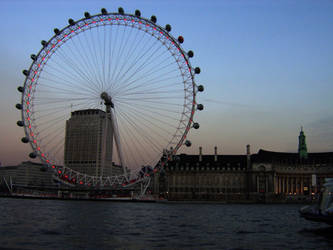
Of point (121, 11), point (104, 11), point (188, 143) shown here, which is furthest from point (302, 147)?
point (104, 11)

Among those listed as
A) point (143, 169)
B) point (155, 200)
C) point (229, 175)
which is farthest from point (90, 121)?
point (229, 175)

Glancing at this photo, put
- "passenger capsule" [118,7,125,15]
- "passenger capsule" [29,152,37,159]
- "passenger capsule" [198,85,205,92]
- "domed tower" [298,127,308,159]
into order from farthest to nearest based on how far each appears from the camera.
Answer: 1. "domed tower" [298,127,308,159]
2. "passenger capsule" [198,85,205,92]
3. "passenger capsule" [29,152,37,159]
4. "passenger capsule" [118,7,125,15]

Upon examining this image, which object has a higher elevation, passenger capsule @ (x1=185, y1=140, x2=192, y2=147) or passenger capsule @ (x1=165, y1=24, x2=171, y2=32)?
passenger capsule @ (x1=165, y1=24, x2=171, y2=32)

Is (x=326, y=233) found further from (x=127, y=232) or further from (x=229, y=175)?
(x=229, y=175)

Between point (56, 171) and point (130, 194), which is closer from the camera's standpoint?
point (56, 171)

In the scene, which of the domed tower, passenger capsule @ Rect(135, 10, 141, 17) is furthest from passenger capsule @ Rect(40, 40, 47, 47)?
the domed tower

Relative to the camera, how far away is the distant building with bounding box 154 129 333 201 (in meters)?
161

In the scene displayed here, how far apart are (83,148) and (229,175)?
6031 cm

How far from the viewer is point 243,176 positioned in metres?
164

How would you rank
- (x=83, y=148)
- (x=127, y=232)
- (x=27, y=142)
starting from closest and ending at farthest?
(x=127, y=232), (x=27, y=142), (x=83, y=148)

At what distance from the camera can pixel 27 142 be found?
6575 centimetres

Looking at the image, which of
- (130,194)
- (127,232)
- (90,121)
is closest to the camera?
(127,232)

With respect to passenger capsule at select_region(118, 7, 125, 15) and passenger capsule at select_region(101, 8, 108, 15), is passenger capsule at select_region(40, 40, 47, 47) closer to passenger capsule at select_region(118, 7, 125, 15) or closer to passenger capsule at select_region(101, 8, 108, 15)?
passenger capsule at select_region(101, 8, 108, 15)

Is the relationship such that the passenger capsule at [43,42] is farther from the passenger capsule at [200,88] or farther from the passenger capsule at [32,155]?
the passenger capsule at [200,88]
